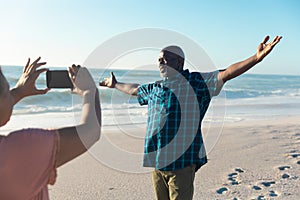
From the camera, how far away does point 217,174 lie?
17.3 ft

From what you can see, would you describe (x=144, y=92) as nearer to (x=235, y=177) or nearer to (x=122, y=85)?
(x=122, y=85)

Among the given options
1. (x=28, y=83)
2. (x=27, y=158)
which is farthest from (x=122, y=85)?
(x=27, y=158)

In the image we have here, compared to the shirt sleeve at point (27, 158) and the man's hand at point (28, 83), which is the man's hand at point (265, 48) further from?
the shirt sleeve at point (27, 158)

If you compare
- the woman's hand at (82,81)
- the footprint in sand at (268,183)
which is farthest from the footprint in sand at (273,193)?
the woman's hand at (82,81)

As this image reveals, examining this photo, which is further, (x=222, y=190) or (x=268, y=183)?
(x=268, y=183)

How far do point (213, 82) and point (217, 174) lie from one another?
2880 millimetres

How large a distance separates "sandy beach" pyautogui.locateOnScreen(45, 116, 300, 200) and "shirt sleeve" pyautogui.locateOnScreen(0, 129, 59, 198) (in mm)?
2085

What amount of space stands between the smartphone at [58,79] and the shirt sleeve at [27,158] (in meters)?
0.58

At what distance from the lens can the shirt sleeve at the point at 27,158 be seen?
3.91 feet

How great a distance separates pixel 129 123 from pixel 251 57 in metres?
4.76

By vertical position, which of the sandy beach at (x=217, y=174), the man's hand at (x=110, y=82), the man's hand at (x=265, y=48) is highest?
the man's hand at (x=265, y=48)

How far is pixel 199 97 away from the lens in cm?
274

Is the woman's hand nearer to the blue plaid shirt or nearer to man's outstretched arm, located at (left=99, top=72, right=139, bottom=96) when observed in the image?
the blue plaid shirt

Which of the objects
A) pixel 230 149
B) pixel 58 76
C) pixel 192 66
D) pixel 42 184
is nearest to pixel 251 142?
pixel 230 149
